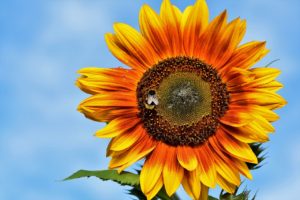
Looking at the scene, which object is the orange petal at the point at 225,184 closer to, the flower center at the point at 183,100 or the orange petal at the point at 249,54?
the flower center at the point at 183,100

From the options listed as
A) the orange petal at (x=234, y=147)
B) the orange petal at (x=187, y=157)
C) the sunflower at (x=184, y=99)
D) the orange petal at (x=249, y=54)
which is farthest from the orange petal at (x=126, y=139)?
the orange petal at (x=249, y=54)

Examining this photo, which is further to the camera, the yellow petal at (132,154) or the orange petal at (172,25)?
the orange petal at (172,25)

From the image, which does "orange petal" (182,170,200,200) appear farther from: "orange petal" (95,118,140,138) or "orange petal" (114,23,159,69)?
"orange petal" (114,23,159,69)

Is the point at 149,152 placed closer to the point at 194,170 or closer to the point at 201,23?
the point at 194,170

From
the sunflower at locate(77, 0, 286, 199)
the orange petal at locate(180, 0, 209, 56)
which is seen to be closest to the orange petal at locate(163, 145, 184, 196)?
the sunflower at locate(77, 0, 286, 199)

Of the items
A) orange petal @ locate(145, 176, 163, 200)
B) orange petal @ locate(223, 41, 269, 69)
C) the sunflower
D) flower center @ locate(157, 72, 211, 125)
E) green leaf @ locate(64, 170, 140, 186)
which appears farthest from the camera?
flower center @ locate(157, 72, 211, 125)

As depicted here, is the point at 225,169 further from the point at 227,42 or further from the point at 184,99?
the point at 227,42

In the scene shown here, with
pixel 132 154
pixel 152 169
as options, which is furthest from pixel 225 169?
pixel 132 154
